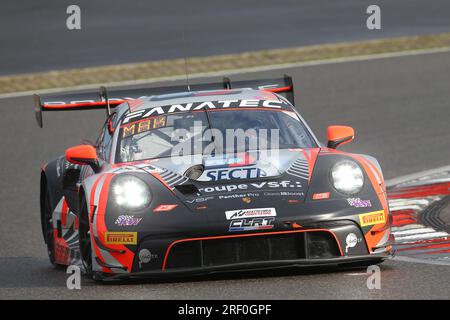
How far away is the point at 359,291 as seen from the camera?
6.82 meters

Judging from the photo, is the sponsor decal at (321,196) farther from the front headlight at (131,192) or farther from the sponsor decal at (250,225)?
the front headlight at (131,192)

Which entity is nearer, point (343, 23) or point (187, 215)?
point (187, 215)

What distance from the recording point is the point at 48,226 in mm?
9523

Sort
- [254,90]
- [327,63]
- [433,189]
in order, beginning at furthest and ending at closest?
[327,63] → [433,189] → [254,90]

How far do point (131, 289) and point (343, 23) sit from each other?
1569 cm

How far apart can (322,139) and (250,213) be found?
7.53m

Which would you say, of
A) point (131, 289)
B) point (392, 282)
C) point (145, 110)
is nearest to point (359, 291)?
point (392, 282)

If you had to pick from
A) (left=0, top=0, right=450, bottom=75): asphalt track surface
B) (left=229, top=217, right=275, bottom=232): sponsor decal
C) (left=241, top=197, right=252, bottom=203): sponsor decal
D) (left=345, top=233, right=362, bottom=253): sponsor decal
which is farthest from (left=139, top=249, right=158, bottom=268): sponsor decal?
(left=0, top=0, right=450, bottom=75): asphalt track surface

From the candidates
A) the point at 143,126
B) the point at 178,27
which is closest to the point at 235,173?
the point at 143,126

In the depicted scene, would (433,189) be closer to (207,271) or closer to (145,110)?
(145,110)

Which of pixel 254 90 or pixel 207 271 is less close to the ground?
pixel 254 90

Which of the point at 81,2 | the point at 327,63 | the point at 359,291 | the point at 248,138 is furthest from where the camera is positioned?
the point at 81,2
